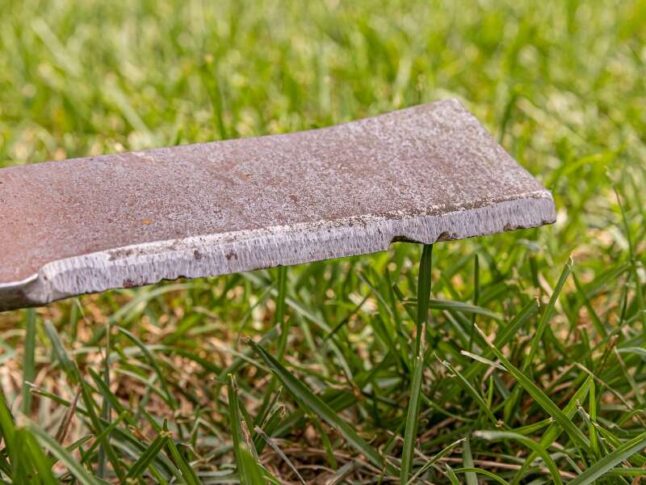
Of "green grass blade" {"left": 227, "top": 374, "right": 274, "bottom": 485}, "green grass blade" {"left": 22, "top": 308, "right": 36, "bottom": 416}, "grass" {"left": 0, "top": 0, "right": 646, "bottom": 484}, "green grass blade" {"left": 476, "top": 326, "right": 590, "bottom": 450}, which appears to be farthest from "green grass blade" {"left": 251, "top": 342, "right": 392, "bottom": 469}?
"green grass blade" {"left": 22, "top": 308, "right": 36, "bottom": 416}

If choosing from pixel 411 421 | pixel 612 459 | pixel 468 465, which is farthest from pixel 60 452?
pixel 612 459

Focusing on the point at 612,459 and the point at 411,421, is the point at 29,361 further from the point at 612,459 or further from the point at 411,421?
the point at 612,459

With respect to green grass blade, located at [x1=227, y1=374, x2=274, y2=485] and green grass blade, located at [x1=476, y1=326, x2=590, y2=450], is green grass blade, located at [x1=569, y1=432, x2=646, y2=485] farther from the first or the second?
green grass blade, located at [x1=227, y1=374, x2=274, y2=485]

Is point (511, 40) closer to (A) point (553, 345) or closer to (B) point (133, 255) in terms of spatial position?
(A) point (553, 345)

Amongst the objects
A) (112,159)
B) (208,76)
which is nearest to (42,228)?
(112,159)

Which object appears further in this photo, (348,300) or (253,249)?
(348,300)
